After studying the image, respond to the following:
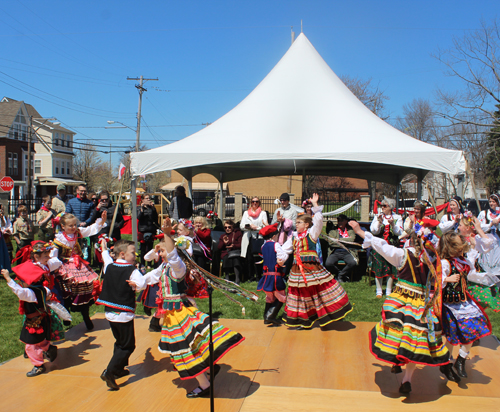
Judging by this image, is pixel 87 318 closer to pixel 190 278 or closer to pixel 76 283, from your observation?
pixel 76 283

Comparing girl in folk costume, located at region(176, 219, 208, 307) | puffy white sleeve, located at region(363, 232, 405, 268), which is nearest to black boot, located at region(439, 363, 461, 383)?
puffy white sleeve, located at region(363, 232, 405, 268)

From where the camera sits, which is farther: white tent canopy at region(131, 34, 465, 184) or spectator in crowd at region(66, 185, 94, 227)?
spectator in crowd at region(66, 185, 94, 227)

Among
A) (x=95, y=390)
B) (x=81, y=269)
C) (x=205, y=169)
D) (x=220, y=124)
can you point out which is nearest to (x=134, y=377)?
(x=95, y=390)

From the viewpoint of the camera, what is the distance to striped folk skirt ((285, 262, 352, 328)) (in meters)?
5.36

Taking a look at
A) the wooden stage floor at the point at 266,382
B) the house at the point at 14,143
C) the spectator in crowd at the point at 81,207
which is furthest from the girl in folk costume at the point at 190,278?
the house at the point at 14,143

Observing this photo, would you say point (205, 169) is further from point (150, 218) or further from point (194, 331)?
point (194, 331)

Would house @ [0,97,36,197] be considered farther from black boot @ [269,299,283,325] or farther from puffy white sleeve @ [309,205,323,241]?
puffy white sleeve @ [309,205,323,241]

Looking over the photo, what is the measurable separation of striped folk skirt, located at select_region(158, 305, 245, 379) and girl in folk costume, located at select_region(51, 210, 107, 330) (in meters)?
1.98

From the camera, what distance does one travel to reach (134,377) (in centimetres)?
410

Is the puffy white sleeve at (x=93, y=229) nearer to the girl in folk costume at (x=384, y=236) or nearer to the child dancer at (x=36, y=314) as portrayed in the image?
the child dancer at (x=36, y=314)

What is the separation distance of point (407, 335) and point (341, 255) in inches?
173

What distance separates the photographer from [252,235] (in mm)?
8148

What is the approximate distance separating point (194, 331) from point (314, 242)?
227cm

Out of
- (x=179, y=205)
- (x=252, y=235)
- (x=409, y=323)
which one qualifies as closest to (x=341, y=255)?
(x=252, y=235)
